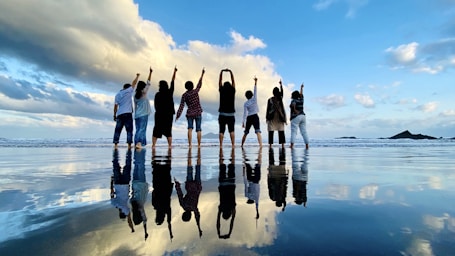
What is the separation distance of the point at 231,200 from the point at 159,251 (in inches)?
46.4

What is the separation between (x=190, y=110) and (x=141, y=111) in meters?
1.80

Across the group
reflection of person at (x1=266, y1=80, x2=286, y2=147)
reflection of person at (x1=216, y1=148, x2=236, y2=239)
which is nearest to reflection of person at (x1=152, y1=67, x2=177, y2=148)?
reflection of person at (x1=266, y1=80, x2=286, y2=147)

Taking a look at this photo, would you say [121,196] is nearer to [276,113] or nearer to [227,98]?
[227,98]

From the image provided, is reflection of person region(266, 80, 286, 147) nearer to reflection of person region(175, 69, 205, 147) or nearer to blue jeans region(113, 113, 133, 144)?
reflection of person region(175, 69, 205, 147)

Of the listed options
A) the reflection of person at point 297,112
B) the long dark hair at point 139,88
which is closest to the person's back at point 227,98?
the reflection of person at point 297,112

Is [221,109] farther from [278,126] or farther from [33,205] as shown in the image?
[33,205]

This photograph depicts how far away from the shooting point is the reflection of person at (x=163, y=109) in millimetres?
10859

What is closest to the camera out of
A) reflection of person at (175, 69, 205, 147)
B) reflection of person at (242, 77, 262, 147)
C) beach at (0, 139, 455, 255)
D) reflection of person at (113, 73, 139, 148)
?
beach at (0, 139, 455, 255)

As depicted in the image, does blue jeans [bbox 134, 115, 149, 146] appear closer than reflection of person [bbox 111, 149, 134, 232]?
No

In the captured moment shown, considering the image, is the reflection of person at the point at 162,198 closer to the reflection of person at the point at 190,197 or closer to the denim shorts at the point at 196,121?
the reflection of person at the point at 190,197

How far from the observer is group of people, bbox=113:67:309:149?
1053 centimetres

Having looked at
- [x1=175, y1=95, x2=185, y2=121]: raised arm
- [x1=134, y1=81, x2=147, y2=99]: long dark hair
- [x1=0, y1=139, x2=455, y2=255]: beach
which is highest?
[x1=134, y1=81, x2=147, y2=99]: long dark hair

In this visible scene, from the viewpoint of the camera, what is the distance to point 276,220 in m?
1.97

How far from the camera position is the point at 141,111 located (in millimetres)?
10727
